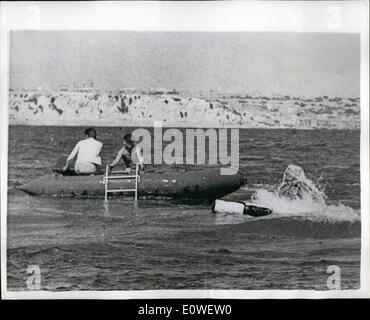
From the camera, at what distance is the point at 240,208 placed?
2.13 meters

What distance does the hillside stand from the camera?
2137 mm

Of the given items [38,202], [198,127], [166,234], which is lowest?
[166,234]

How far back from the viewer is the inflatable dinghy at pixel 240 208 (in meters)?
2.13

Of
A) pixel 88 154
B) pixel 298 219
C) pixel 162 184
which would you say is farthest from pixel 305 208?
pixel 88 154

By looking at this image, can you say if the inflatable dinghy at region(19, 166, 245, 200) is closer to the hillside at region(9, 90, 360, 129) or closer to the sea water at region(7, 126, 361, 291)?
the sea water at region(7, 126, 361, 291)

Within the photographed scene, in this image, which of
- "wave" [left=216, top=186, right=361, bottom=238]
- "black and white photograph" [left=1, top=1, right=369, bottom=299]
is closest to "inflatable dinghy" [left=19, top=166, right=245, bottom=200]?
"black and white photograph" [left=1, top=1, right=369, bottom=299]

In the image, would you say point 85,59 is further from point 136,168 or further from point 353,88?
point 353,88

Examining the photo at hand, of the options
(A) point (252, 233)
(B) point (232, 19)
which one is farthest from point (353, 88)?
(A) point (252, 233)

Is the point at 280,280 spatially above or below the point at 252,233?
below

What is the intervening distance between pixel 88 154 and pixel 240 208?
0.68m

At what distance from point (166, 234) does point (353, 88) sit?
1.00 metres

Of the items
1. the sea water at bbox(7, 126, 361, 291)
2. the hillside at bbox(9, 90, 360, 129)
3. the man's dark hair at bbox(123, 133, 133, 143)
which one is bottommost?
the sea water at bbox(7, 126, 361, 291)

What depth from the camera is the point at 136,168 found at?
2135mm

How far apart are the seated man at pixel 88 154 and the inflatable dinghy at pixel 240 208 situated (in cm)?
53
